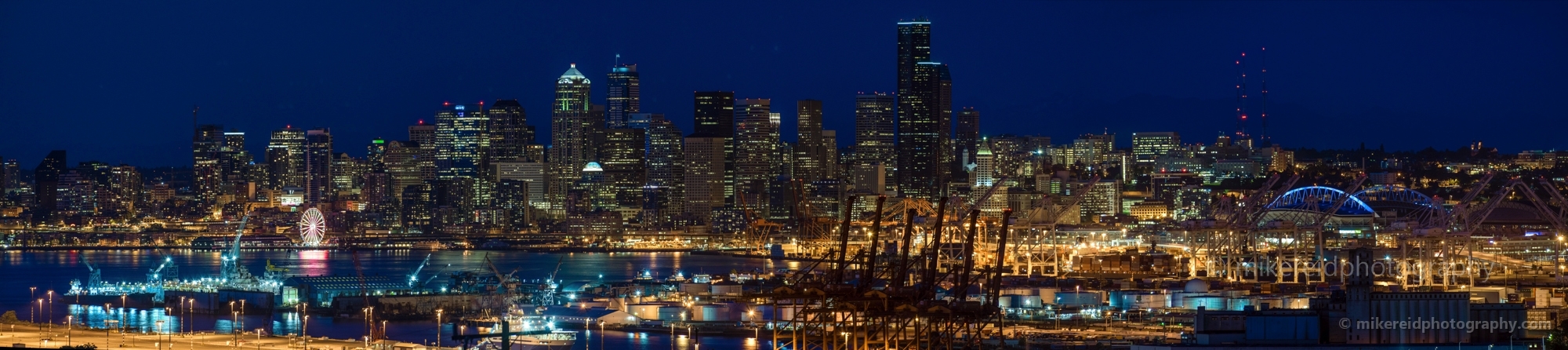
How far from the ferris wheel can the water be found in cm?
115

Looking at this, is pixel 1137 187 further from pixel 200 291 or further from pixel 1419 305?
pixel 1419 305

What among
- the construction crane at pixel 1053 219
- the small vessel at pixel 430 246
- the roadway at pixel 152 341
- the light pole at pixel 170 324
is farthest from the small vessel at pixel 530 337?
the small vessel at pixel 430 246

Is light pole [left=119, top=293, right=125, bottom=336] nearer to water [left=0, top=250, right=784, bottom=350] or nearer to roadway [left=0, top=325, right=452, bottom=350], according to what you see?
water [left=0, top=250, right=784, bottom=350]

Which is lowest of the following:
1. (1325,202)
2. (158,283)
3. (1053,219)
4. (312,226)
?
(158,283)

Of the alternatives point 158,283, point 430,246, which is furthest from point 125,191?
point 158,283

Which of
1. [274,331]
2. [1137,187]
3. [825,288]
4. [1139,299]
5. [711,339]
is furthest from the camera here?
[1137,187]

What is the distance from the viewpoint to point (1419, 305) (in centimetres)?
2733

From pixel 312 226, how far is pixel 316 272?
28.0 metres

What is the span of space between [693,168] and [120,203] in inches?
1878

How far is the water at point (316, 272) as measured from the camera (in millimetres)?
48250

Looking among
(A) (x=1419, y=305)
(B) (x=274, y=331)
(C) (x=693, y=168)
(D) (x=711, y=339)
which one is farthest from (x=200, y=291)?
(C) (x=693, y=168)

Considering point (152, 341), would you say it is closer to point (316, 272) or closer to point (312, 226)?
point (316, 272)

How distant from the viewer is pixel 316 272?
90000mm

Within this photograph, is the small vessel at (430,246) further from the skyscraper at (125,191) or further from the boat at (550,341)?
the boat at (550,341)
